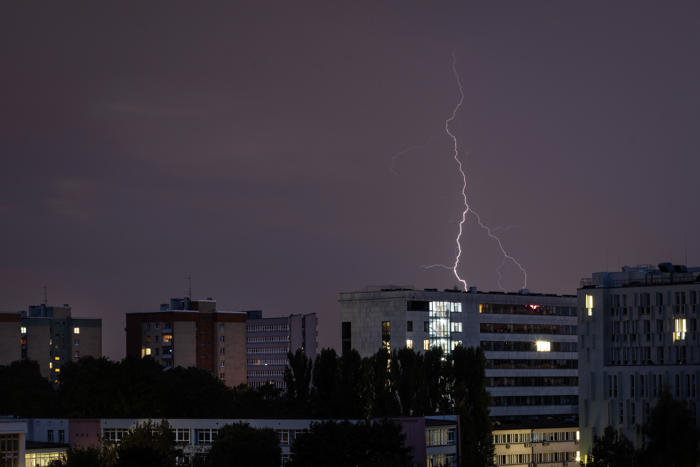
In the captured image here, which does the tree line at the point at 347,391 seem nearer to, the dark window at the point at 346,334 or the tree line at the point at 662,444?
the tree line at the point at 662,444

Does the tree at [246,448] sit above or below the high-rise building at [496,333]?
below

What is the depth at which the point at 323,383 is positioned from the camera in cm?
11812

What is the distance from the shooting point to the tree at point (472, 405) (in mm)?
103188

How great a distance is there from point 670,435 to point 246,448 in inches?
1676

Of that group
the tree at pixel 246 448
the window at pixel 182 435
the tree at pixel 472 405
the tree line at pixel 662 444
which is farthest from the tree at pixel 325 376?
the tree at pixel 246 448

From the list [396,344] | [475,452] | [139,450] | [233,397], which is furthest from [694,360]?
[139,450]

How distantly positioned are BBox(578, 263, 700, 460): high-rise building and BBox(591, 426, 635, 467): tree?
4923 mm

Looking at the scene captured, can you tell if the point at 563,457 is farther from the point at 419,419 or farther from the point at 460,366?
the point at 419,419

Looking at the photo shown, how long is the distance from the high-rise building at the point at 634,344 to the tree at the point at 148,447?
50263 millimetres

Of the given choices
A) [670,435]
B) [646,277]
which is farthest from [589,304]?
[670,435]

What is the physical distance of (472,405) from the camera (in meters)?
112

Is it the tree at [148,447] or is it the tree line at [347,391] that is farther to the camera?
the tree line at [347,391]

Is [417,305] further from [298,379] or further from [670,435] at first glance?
[670,435]

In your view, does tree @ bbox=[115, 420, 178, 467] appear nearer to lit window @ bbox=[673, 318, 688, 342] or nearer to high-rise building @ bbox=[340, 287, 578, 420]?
lit window @ bbox=[673, 318, 688, 342]
